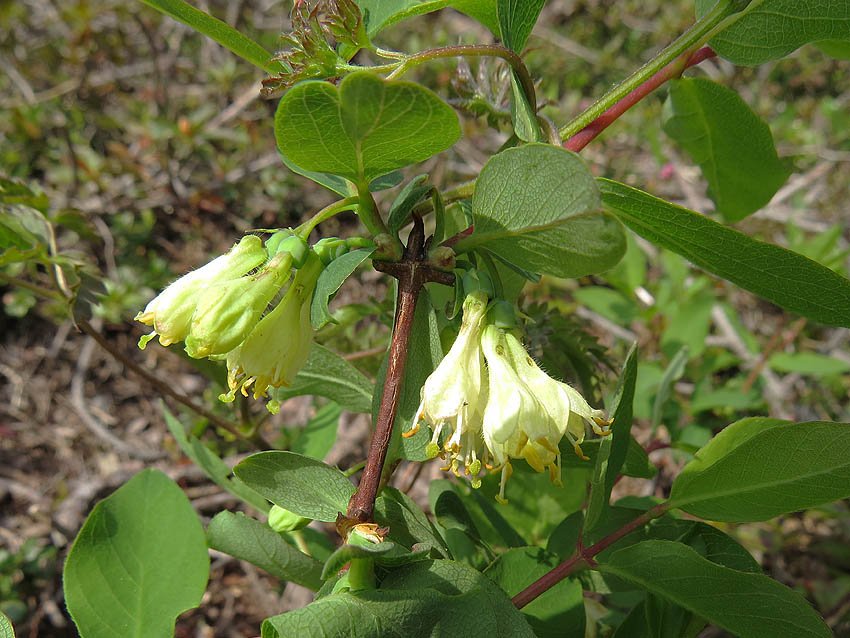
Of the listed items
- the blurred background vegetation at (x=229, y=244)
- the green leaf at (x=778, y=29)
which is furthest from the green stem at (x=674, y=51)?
the blurred background vegetation at (x=229, y=244)

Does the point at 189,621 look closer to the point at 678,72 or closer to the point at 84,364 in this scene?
the point at 84,364

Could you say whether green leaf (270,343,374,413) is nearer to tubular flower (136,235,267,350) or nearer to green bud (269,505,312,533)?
green bud (269,505,312,533)

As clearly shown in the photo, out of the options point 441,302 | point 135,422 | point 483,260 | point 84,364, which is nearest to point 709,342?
point 441,302

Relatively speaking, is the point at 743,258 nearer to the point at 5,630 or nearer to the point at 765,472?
the point at 765,472

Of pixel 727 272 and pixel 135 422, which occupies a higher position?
pixel 727 272

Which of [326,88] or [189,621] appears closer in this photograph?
[326,88]

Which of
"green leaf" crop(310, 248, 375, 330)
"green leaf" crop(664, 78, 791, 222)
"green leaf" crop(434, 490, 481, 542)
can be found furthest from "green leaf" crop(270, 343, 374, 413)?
"green leaf" crop(664, 78, 791, 222)

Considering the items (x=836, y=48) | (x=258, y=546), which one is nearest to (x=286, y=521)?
(x=258, y=546)

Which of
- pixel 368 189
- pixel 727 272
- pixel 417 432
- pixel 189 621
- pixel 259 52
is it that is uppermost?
pixel 259 52
